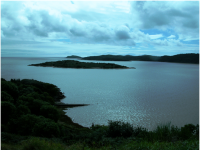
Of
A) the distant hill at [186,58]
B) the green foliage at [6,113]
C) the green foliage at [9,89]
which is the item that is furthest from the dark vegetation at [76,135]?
the distant hill at [186,58]

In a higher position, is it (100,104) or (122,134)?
(122,134)

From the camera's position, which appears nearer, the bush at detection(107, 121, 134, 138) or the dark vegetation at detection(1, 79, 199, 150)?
the dark vegetation at detection(1, 79, 199, 150)

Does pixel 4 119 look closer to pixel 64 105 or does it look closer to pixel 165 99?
pixel 64 105

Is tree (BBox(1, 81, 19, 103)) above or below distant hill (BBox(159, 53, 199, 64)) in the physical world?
below

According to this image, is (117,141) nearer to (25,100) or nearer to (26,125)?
(26,125)

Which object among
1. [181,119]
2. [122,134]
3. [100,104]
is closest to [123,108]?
[100,104]

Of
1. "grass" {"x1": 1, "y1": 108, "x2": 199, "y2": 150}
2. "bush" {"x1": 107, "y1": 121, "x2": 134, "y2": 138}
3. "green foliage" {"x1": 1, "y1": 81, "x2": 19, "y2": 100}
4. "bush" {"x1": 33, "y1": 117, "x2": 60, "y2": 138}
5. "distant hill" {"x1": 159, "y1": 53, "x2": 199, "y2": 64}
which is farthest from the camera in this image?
"distant hill" {"x1": 159, "y1": 53, "x2": 199, "y2": 64}

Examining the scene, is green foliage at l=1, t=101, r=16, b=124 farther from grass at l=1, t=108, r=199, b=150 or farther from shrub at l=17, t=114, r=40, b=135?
grass at l=1, t=108, r=199, b=150

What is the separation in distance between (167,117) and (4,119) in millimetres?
14438

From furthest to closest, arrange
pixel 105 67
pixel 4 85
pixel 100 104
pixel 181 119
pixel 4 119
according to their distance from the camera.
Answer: pixel 105 67 < pixel 100 104 < pixel 181 119 < pixel 4 85 < pixel 4 119

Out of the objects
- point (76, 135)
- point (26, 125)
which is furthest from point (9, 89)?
point (76, 135)

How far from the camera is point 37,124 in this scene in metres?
9.20

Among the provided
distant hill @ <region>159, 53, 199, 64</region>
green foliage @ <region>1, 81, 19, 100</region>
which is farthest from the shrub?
distant hill @ <region>159, 53, 199, 64</region>

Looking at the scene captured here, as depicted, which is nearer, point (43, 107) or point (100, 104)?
point (43, 107)
